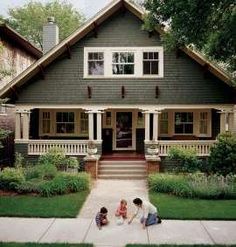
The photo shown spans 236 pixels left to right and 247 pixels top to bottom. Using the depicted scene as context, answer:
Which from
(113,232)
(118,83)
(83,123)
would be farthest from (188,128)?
(113,232)

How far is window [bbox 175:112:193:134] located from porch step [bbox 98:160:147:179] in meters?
4.41

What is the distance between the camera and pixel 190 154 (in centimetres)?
2181

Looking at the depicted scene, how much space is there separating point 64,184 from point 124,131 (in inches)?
360

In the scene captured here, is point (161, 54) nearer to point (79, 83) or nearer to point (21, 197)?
point (79, 83)

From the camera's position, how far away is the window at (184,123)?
2566 centimetres

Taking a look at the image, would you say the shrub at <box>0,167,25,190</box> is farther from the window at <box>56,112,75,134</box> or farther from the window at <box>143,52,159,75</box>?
the window at <box>143,52,159,75</box>

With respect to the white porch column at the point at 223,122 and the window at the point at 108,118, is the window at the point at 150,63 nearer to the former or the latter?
the window at the point at 108,118

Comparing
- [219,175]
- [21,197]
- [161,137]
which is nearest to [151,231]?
[21,197]

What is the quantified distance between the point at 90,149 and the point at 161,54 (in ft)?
21.0

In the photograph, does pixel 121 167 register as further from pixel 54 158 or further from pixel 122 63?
pixel 122 63

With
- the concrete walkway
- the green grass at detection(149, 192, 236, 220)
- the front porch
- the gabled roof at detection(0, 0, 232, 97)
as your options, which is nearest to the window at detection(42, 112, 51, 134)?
the front porch

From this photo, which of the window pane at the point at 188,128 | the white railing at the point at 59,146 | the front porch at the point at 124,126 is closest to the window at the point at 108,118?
the front porch at the point at 124,126

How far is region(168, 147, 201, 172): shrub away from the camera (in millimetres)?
21719

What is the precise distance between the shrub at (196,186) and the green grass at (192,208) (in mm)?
417
